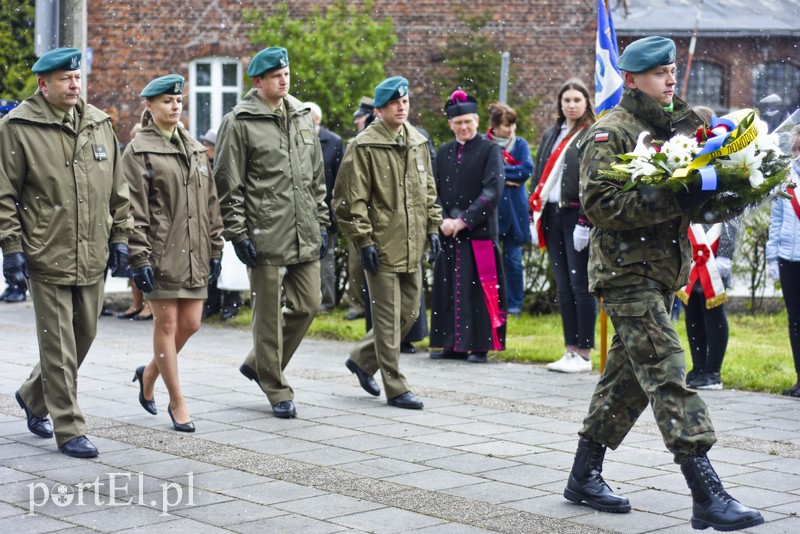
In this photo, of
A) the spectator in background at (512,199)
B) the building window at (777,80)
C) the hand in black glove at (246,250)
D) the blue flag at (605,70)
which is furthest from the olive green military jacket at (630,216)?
the building window at (777,80)

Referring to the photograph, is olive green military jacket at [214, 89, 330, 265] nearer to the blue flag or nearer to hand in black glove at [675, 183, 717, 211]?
the blue flag

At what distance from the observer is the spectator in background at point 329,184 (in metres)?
12.2

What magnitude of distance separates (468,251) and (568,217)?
1.09 m

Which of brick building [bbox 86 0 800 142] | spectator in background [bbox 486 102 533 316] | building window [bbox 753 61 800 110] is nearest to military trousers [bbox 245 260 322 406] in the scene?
spectator in background [bbox 486 102 533 316]

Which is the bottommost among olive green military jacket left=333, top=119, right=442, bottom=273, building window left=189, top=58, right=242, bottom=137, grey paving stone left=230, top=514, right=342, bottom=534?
grey paving stone left=230, top=514, right=342, bottom=534

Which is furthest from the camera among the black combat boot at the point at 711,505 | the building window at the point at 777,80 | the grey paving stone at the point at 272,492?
the building window at the point at 777,80

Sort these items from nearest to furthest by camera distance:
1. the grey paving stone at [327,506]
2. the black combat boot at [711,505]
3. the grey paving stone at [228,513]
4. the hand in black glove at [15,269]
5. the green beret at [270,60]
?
the black combat boot at [711,505], the grey paving stone at [228,513], the grey paving stone at [327,506], the hand in black glove at [15,269], the green beret at [270,60]

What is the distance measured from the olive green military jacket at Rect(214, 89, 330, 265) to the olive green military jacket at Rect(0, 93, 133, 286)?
3.69 feet

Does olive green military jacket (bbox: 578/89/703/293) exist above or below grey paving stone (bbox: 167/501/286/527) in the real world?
above

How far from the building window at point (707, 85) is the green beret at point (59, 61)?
31666 millimetres

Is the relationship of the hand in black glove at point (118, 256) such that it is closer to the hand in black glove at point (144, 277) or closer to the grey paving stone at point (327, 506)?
the hand in black glove at point (144, 277)

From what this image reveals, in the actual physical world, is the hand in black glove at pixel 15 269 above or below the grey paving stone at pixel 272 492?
above

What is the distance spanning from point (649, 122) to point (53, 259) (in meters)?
3.25

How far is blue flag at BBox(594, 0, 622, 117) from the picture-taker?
30.4 ft
